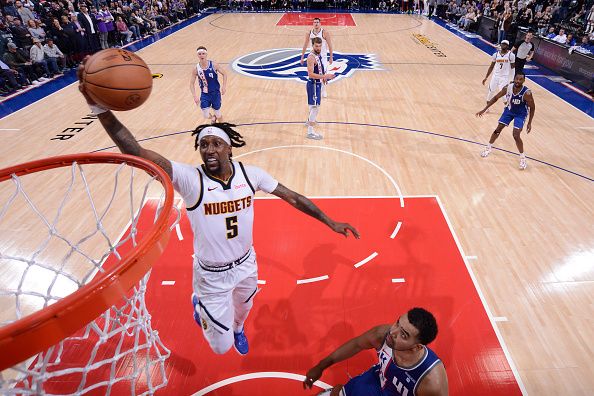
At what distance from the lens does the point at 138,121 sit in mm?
9164

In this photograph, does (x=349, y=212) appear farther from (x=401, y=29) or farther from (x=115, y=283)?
(x=401, y=29)

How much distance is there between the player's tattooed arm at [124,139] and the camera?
2.65 meters

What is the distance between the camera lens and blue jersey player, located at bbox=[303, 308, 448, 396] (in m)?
2.36

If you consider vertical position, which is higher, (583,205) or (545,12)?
(545,12)

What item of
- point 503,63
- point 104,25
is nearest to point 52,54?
point 104,25

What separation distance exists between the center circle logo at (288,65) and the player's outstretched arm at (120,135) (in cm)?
964

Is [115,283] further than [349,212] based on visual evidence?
No

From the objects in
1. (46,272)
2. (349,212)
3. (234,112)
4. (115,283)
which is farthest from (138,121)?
(115,283)

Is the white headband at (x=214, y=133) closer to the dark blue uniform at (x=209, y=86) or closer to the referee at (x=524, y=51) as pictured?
the dark blue uniform at (x=209, y=86)

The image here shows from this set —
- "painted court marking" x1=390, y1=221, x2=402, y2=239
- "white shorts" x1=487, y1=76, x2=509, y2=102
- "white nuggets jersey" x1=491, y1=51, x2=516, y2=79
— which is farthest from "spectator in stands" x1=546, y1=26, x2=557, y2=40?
"painted court marking" x1=390, y1=221, x2=402, y2=239

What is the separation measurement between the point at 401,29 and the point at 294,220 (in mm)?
18098

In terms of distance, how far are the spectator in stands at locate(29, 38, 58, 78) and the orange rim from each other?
12.8 m

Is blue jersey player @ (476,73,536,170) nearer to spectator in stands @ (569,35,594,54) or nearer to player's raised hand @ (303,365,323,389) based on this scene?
player's raised hand @ (303,365,323,389)

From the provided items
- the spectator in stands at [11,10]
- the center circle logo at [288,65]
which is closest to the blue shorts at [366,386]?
the center circle logo at [288,65]
